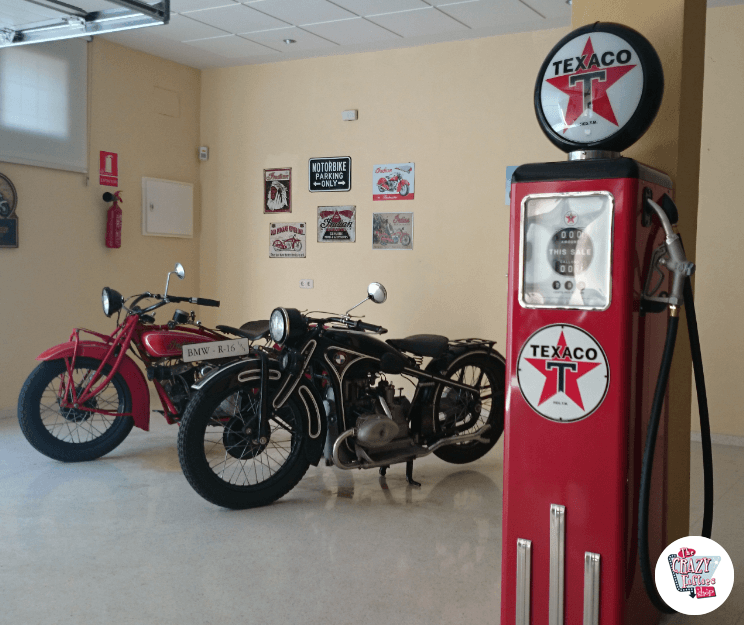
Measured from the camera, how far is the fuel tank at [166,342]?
420 centimetres

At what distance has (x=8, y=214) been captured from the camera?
17.7 feet

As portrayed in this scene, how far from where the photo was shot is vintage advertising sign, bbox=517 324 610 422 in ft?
6.57

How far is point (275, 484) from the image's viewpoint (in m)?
3.56

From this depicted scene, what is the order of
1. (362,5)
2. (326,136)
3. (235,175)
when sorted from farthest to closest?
(235,175)
(326,136)
(362,5)

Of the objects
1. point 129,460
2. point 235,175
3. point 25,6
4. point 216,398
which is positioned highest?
point 25,6

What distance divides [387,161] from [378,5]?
1359mm

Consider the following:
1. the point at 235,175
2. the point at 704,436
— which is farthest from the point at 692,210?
the point at 235,175

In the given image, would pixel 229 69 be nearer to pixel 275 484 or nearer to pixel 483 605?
pixel 275 484

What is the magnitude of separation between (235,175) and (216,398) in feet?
12.7

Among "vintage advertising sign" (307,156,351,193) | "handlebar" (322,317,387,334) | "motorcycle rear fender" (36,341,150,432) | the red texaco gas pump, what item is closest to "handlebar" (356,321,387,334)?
"handlebar" (322,317,387,334)

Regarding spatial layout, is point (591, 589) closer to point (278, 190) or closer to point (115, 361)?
point (115, 361)

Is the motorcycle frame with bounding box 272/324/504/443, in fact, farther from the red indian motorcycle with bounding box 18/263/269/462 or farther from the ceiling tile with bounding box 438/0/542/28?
the ceiling tile with bounding box 438/0/542/28

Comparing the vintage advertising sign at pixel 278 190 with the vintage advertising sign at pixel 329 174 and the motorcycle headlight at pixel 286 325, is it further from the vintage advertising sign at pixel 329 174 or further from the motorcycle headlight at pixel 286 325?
the motorcycle headlight at pixel 286 325

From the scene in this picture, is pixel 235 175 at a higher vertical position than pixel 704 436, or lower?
higher
